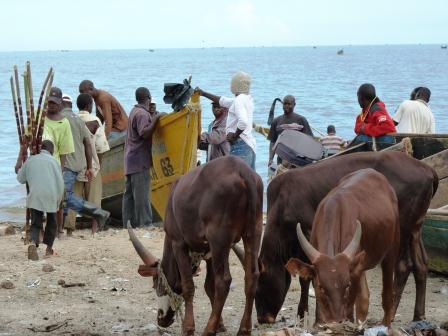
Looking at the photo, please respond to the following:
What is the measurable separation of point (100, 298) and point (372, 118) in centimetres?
370

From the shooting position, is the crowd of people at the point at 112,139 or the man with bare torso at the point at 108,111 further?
the man with bare torso at the point at 108,111

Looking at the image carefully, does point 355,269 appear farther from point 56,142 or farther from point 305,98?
point 305,98

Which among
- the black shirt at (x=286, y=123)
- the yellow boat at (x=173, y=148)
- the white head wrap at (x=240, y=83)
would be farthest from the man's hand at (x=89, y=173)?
the black shirt at (x=286, y=123)

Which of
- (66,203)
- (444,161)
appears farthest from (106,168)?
(444,161)

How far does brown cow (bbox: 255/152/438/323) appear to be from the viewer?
30.8 feet

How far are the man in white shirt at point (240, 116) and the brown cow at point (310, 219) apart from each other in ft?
10.5

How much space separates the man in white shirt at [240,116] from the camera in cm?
1270

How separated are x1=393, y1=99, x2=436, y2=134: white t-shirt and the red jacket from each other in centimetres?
274

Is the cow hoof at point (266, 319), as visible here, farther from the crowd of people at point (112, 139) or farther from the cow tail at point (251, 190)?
the crowd of people at point (112, 139)

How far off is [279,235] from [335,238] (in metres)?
1.53

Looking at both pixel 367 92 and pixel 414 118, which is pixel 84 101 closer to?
pixel 367 92

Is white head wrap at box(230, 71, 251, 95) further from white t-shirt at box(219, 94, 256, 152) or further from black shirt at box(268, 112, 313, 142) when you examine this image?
black shirt at box(268, 112, 313, 142)

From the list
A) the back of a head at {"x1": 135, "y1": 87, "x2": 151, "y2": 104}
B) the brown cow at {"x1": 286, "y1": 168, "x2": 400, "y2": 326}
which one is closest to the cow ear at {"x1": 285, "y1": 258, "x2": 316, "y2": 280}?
the brown cow at {"x1": 286, "y1": 168, "x2": 400, "y2": 326}

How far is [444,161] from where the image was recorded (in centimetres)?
1209
